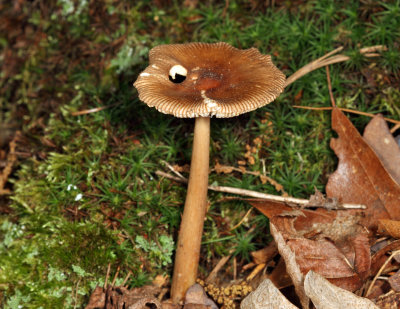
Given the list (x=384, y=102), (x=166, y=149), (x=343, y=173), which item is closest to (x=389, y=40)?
(x=384, y=102)

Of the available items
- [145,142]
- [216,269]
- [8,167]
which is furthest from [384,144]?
[8,167]

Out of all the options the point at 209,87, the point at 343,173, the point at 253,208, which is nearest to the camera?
the point at 209,87

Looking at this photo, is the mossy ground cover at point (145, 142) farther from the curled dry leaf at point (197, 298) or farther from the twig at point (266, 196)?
the curled dry leaf at point (197, 298)

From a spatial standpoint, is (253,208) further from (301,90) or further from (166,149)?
(301,90)


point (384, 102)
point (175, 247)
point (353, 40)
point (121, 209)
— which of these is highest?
point (353, 40)

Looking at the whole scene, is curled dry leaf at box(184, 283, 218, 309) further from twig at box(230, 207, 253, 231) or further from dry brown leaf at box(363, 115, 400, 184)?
dry brown leaf at box(363, 115, 400, 184)

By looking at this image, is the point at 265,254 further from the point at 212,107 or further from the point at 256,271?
the point at 212,107
